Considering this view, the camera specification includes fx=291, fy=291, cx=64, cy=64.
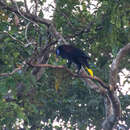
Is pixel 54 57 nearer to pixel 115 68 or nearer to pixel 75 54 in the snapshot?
pixel 75 54

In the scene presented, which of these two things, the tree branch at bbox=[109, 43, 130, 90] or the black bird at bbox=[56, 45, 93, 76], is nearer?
the tree branch at bbox=[109, 43, 130, 90]

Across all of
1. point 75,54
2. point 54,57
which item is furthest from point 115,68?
point 54,57

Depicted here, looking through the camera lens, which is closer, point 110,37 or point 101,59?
point 110,37

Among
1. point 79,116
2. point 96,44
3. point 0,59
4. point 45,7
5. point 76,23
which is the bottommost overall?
point 79,116

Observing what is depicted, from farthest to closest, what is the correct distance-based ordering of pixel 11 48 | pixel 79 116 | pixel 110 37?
pixel 79 116 → pixel 11 48 → pixel 110 37

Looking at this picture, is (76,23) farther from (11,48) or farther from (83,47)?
(11,48)

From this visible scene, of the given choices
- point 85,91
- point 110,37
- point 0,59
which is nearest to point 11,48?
point 0,59

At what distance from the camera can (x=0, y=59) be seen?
7555mm

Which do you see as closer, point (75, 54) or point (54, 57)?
point (75, 54)

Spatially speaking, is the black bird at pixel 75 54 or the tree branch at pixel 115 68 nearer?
the tree branch at pixel 115 68

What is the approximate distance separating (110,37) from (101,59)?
1626 mm

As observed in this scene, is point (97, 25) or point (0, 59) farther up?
point (97, 25)

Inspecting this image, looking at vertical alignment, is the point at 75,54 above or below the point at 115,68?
above

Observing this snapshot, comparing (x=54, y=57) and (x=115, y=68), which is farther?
(x=54, y=57)
